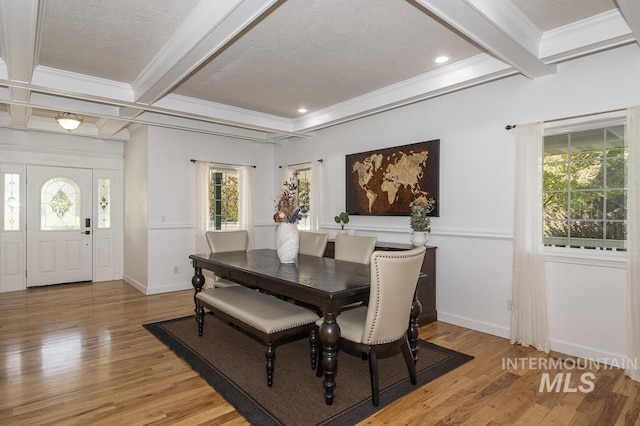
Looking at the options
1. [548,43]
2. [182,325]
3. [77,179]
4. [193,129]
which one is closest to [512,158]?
[548,43]

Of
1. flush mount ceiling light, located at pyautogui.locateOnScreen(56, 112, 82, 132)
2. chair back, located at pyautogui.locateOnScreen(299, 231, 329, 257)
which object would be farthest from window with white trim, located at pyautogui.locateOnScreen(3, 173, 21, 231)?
chair back, located at pyautogui.locateOnScreen(299, 231, 329, 257)

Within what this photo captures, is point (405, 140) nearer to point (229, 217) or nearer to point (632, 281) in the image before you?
point (632, 281)

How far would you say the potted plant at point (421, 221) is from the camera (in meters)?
4.10

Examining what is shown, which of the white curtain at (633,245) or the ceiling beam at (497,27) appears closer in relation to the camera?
the ceiling beam at (497,27)

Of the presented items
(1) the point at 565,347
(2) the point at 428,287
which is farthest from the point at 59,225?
(1) the point at 565,347

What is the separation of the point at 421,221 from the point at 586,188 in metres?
1.53

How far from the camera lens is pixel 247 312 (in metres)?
2.89

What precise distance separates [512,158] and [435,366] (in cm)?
210

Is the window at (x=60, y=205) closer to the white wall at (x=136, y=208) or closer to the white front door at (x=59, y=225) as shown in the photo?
the white front door at (x=59, y=225)

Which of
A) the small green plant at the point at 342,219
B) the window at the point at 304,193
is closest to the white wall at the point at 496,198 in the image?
the small green plant at the point at 342,219

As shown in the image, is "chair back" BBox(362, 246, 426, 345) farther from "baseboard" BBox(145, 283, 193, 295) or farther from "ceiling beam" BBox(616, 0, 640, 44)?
"baseboard" BBox(145, 283, 193, 295)

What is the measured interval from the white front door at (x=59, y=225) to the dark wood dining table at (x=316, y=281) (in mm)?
3650

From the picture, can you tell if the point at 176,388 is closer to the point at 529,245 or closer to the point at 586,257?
the point at 529,245

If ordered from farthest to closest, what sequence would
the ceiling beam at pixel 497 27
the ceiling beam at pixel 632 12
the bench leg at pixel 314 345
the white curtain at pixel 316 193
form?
the white curtain at pixel 316 193
the bench leg at pixel 314 345
the ceiling beam at pixel 497 27
the ceiling beam at pixel 632 12
